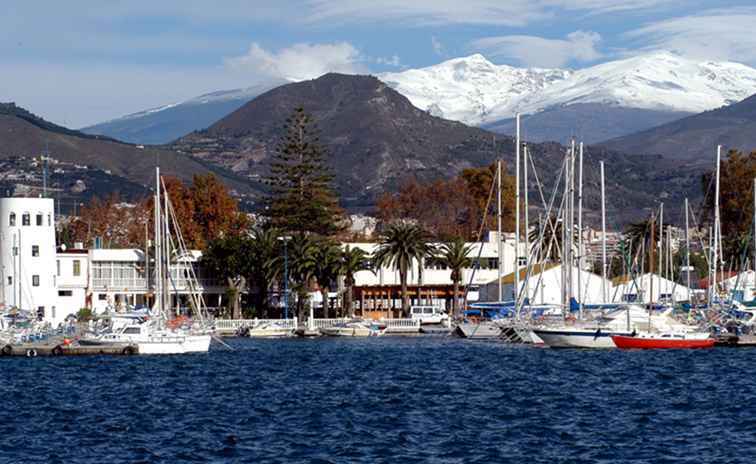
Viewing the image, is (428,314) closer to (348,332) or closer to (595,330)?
(348,332)

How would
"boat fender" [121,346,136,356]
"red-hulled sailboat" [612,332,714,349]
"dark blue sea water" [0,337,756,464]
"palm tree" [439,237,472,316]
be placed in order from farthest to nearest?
"palm tree" [439,237,472,316], "red-hulled sailboat" [612,332,714,349], "boat fender" [121,346,136,356], "dark blue sea water" [0,337,756,464]

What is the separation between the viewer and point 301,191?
144 m

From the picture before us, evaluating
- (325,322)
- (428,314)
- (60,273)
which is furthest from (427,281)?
(60,273)

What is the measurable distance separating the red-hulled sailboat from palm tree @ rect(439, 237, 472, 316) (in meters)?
41.6

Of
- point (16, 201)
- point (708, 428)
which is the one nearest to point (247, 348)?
point (16, 201)

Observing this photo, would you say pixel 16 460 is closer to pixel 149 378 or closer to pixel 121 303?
pixel 149 378

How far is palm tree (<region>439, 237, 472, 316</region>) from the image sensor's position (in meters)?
127

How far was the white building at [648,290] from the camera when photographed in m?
119

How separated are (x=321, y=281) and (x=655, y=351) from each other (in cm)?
4574

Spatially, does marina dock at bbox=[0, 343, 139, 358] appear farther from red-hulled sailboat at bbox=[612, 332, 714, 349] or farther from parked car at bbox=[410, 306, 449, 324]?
parked car at bbox=[410, 306, 449, 324]

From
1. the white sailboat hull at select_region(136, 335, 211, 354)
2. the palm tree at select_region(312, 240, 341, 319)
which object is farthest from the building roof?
the white sailboat hull at select_region(136, 335, 211, 354)

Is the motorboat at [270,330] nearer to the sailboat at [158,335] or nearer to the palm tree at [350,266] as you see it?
the palm tree at [350,266]

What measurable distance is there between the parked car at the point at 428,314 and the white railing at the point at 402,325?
1244 millimetres

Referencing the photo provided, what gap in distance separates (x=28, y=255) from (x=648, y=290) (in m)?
51.4
